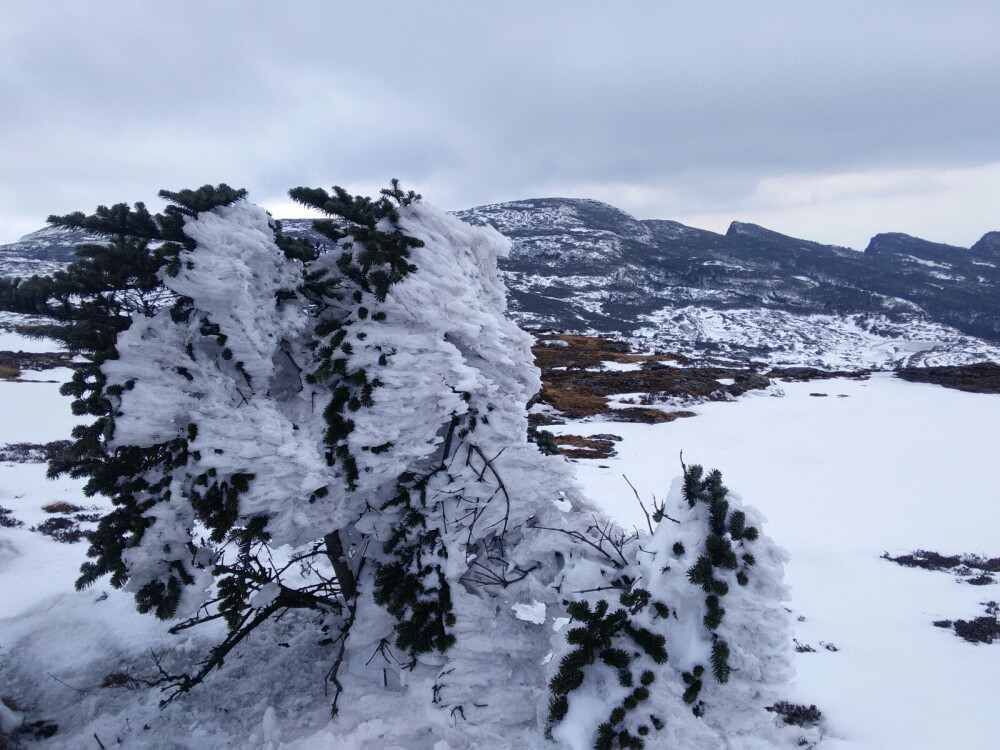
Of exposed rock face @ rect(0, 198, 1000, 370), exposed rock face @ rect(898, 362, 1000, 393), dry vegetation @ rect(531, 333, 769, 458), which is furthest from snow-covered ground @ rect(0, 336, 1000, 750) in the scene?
exposed rock face @ rect(0, 198, 1000, 370)

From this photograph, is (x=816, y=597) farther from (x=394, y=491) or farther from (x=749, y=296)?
(x=749, y=296)

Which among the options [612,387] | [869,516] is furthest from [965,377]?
[869,516]

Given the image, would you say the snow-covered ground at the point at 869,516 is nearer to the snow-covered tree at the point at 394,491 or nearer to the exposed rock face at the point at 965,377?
the exposed rock face at the point at 965,377

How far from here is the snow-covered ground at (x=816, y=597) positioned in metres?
5.87

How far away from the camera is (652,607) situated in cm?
421

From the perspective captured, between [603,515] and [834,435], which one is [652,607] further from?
[834,435]

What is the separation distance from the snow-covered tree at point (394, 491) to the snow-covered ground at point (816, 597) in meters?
1.05

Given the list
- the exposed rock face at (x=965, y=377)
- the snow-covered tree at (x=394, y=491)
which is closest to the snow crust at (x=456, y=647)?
the snow-covered tree at (x=394, y=491)

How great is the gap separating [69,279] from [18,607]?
18.9ft

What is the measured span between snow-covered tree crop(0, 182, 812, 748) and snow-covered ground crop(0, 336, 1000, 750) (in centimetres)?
105

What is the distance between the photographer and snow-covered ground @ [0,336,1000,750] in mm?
5867

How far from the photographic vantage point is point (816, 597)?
9.21 m

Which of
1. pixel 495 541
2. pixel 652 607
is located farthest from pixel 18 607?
pixel 652 607

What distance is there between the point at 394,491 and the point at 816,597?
8.07m
